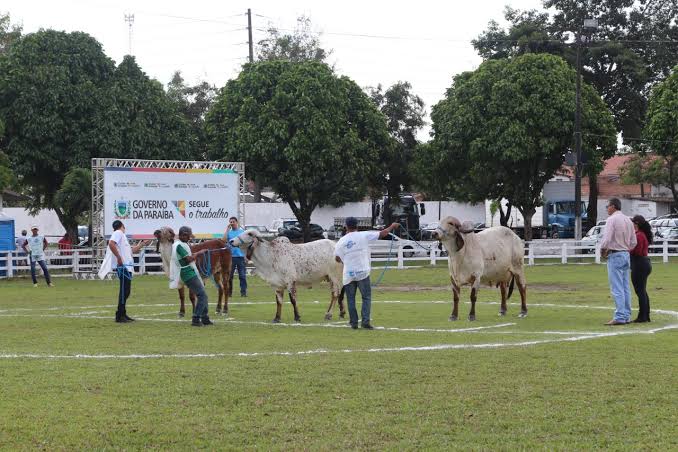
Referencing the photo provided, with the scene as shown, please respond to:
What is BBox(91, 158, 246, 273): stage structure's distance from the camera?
123ft

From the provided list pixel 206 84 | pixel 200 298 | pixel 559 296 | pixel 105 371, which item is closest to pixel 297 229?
pixel 206 84

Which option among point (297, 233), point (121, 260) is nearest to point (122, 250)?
point (121, 260)

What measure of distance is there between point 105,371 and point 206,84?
65.0m

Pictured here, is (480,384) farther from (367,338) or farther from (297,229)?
(297,229)

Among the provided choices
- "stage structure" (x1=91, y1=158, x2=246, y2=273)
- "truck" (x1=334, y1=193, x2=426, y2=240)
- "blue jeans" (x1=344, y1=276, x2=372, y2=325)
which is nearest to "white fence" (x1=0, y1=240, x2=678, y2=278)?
"stage structure" (x1=91, y1=158, x2=246, y2=273)

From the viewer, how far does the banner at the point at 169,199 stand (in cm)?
3738

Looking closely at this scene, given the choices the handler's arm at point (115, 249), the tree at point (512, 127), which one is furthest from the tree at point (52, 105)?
the handler's arm at point (115, 249)

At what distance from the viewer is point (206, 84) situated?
75.7 metres

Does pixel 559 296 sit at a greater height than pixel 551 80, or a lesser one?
lesser

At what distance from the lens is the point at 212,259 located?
22.2 metres

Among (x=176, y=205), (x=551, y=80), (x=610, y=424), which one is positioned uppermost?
(x=551, y=80)

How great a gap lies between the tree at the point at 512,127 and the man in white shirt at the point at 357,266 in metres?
33.6

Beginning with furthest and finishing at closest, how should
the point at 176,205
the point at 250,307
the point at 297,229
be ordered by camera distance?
the point at 297,229
the point at 176,205
the point at 250,307

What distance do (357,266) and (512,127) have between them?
34.2 m
